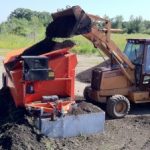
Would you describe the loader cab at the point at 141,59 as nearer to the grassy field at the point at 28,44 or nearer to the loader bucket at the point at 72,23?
the loader bucket at the point at 72,23

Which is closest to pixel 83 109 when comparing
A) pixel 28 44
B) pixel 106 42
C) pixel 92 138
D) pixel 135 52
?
pixel 92 138

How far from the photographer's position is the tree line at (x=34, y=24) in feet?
170

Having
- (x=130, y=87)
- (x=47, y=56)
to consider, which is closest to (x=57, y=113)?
(x=47, y=56)

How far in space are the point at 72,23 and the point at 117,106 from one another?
2553 mm

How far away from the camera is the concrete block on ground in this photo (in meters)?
8.70

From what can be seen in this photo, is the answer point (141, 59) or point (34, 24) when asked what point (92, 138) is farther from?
point (34, 24)

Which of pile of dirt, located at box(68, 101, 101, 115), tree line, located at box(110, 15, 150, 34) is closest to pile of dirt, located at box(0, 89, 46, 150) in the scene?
pile of dirt, located at box(68, 101, 101, 115)

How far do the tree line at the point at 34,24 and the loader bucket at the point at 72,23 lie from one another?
29257 millimetres

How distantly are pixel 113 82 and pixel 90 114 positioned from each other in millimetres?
2284

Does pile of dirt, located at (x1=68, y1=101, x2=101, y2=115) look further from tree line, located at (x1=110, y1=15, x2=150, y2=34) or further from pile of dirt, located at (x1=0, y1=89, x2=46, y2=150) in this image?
tree line, located at (x1=110, y1=15, x2=150, y2=34)

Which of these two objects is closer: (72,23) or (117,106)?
(72,23)

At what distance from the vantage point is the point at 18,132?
836cm


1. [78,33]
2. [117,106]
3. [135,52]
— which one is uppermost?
[78,33]

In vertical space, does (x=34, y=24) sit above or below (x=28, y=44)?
above
